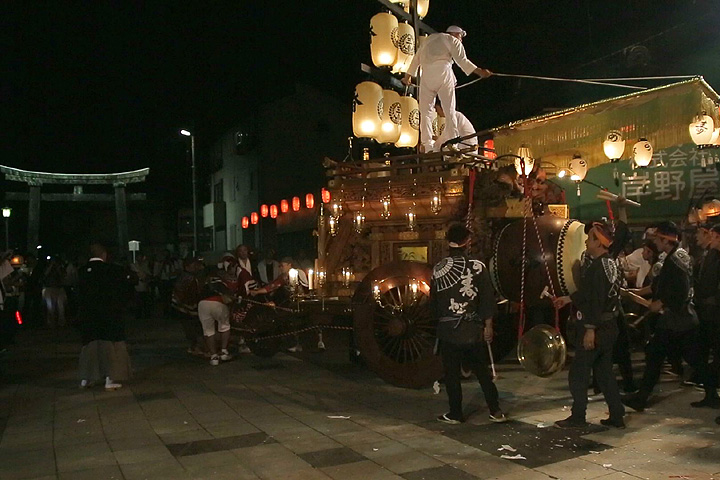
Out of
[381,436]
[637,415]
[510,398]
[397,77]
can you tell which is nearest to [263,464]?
[381,436]

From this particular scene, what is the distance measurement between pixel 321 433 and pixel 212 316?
437 cm

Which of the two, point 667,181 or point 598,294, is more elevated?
point 667,181

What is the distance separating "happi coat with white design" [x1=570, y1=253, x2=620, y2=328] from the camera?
18.1ft

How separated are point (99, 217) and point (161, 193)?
3901 mm

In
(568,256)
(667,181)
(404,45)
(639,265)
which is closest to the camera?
(568,256)

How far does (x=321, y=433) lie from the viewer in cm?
581

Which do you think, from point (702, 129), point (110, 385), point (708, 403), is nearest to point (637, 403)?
point (708, 403)

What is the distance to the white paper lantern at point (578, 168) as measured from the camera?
10.9m

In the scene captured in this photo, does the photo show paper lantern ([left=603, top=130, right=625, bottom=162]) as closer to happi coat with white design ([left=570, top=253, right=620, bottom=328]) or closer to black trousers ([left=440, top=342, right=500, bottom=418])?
happi coat with white design ([left=570, top=253, right=620, bottom=328])

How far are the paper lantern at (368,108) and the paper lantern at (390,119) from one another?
14 centimetres

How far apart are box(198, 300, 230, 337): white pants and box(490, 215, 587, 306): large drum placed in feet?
14.2

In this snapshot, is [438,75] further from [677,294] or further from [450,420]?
[450,420]

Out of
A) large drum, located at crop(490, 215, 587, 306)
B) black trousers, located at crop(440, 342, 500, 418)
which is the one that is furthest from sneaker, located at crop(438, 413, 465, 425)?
large drum, located at crop(490, 215, 587, 306)

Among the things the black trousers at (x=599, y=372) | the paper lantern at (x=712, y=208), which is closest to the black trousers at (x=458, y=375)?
the black trousers at (x=599, y=372)
